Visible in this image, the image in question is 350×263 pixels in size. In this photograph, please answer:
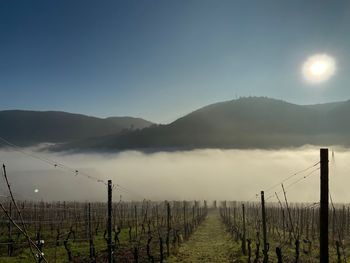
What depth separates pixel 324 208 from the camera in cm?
1316

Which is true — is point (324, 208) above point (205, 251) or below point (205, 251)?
above

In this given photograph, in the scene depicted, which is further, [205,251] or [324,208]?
[205,251]

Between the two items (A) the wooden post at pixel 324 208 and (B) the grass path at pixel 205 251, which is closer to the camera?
(A) the wooden post at pixel 324 208

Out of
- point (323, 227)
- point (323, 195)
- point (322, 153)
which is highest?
point (322, 153)

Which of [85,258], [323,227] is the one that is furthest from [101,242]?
[323,227]

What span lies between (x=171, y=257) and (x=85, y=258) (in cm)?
638

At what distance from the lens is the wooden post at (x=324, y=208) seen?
13047 millimetres

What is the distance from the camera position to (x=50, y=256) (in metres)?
32.5

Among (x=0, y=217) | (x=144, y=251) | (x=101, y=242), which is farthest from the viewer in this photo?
(x=0, y=217)

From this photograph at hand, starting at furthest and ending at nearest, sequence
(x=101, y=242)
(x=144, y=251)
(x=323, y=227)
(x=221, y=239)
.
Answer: (x=221, y=239) → (x=101, y=242) → (x=144, y=251) → (x=323, y=227)

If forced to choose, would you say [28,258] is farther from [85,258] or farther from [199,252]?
[199,252]

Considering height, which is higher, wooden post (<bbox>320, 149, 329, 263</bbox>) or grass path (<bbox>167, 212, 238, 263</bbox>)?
wooden post (<bbox>320, 149, 329, 263</bbox>)

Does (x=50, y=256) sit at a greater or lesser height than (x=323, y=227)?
lesser

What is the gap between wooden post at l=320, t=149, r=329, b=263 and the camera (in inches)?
514
